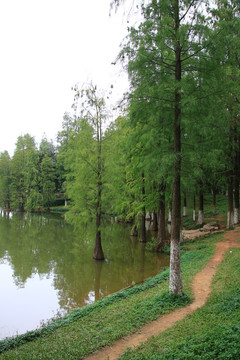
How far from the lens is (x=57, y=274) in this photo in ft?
48.0

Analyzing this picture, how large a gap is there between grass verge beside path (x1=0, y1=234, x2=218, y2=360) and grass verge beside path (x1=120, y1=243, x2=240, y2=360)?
91 centimetres

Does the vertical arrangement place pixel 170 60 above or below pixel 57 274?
above

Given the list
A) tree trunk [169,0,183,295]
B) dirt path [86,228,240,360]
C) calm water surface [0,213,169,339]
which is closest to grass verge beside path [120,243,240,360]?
dirt path [86,228,240,360]

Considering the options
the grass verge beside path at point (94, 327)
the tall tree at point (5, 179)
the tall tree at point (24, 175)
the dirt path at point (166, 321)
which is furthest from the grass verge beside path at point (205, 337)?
the tall tree at point (5, 179)

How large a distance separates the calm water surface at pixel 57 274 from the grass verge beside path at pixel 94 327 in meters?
1.72

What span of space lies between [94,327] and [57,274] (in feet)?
27.9

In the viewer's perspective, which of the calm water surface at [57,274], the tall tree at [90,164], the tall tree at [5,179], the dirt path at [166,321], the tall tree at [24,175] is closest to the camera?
the dirt path at [166,321]

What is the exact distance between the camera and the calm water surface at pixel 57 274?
1032cm

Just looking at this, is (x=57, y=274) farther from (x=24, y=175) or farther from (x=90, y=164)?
(x=24, y=175)

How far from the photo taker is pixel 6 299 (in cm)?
1136

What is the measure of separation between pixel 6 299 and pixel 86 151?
9.79 metres

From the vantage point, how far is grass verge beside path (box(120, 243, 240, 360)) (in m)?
4.30

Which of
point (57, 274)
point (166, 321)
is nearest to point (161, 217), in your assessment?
point (57, 274)

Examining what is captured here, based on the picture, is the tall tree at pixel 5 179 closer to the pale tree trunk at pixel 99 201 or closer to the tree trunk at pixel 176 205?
the pale tree trunk at pixel 99 201
